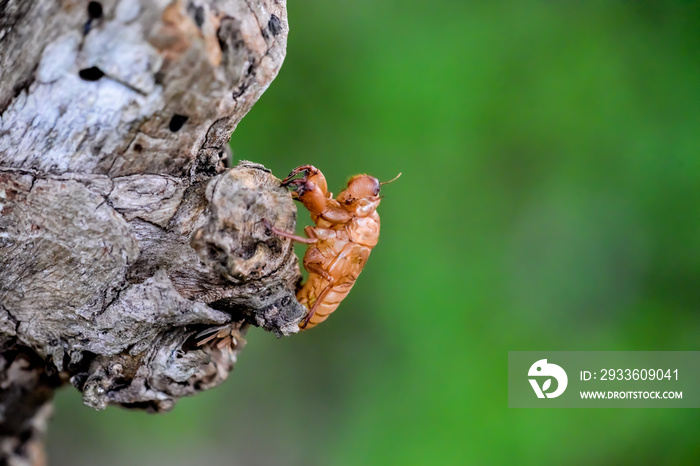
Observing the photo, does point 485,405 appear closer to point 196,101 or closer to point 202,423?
point 202,423

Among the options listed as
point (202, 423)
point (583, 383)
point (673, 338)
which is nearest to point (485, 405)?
point (583, 383)

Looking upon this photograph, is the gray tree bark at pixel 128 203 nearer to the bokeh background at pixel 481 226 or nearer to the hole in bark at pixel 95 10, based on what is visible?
the hole in bark at pixel 95 10

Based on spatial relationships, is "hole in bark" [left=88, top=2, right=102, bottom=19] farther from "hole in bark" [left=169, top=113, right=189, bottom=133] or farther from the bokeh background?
the bokeh background

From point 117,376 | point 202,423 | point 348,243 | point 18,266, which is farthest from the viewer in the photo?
point 202,423

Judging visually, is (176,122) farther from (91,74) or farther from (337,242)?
(337,242)

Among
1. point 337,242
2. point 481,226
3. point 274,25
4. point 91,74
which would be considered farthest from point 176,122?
point 481,226

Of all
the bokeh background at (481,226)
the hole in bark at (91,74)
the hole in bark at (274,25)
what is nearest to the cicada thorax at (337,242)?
the hole in bark at (274,25)
